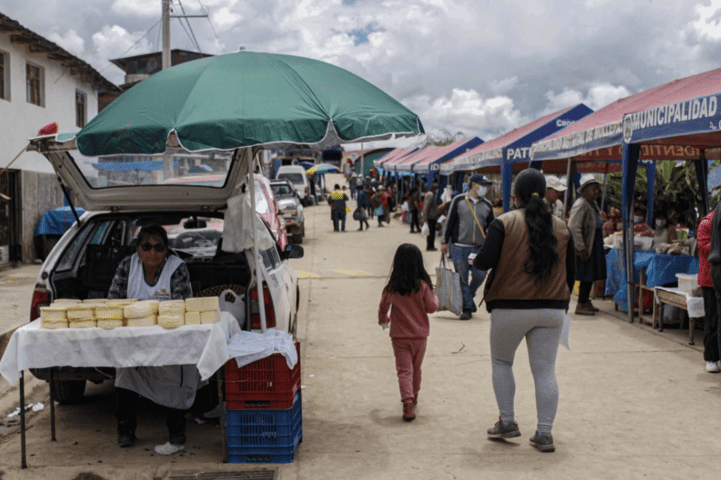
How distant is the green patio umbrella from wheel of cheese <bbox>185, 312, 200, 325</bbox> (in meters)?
1.06

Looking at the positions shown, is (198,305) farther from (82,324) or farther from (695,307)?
(695,307)

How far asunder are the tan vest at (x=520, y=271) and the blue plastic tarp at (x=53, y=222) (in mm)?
15012

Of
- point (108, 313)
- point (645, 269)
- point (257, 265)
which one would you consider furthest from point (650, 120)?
point (108, 313)

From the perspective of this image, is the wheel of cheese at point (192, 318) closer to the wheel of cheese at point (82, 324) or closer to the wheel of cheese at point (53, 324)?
the wheel of cheese at point (82, 324)

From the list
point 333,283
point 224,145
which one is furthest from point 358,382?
point 333,283

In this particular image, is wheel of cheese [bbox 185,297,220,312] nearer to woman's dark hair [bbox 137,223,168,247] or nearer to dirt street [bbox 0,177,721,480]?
woman's dark hair [bbox 137,223,168,247]

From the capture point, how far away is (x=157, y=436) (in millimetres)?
5434

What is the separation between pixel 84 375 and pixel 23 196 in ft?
43.9

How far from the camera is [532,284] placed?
4.69 meters

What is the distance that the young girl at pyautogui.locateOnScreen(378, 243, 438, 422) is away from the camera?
5.68 meters

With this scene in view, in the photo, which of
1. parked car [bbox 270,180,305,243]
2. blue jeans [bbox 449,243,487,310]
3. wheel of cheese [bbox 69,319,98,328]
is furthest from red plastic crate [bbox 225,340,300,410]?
parked car [bbox 270,180,305,243]

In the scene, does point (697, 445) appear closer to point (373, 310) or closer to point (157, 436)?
point (157, 436)

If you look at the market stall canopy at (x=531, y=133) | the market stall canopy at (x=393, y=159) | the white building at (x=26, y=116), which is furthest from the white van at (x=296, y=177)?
the market stall canopy at (x=531, y=133)

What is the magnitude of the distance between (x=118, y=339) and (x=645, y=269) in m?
7.21
